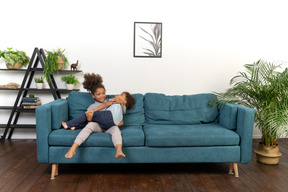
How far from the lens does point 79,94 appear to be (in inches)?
124

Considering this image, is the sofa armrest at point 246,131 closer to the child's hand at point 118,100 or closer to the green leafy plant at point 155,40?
the child's hand at point 118,100

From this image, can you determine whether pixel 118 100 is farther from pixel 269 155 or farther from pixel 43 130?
pixel 269 155

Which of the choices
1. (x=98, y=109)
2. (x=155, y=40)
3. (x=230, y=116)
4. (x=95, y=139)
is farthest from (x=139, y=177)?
(x=155, y=40)

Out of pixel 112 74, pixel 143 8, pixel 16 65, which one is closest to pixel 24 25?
pixel 16 65

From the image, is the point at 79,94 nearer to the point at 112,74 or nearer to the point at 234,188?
the point at 112,74

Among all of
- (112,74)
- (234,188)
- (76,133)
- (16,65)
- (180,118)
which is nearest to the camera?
(234,188)

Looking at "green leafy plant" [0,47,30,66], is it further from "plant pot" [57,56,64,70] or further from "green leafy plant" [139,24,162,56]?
"green leafy plant" [139,24,162,56]

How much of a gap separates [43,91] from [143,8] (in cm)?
192

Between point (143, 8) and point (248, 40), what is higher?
point (143, 8)

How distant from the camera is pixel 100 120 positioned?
106 inches

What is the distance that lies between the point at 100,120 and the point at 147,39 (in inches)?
66.8

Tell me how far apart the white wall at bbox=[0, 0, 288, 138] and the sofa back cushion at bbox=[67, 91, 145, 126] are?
2.85 feet

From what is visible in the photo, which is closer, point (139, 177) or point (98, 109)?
point (139, 177)

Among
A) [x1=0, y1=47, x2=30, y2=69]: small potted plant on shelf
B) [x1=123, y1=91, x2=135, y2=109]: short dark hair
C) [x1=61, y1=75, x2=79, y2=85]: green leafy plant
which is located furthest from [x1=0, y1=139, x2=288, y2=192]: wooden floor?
[x1=0, y1=47, x2=30, y2=69]: small potted plant on shelf
